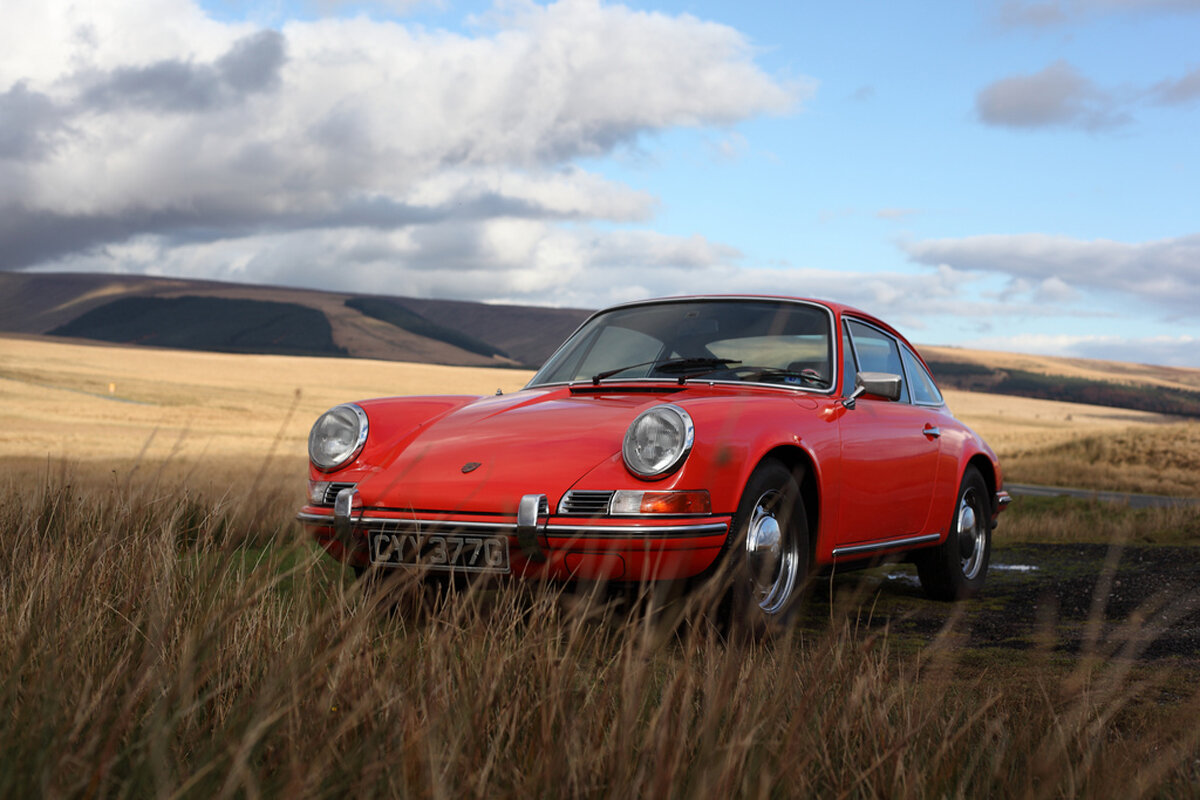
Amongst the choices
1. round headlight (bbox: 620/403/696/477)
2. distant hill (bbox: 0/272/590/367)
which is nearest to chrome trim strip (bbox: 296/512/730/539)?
round headlight (bbox: 620/403/696/477)

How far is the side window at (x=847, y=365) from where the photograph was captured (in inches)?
217

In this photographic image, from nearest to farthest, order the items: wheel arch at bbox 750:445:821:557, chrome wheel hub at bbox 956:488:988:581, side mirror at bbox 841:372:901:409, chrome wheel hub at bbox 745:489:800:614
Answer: chrome wheel hub at bbox 745:489:800:614 → wheel arch at bbox 750:445:821:557 → side mirror at bbox 841:372:901:409 → chrome wheel hub at bbox 956:488:988:581

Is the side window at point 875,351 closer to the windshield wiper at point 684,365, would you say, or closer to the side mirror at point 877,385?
the side mirror at point 877,385

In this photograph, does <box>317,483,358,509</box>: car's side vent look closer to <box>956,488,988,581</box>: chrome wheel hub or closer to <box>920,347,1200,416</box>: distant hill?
<box>956,488,988,581</box>: chrome wheel hub

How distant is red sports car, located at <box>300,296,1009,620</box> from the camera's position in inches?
158

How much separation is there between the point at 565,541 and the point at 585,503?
0.55 ft

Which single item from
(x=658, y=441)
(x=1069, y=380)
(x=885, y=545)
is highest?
(x=1069, y=380)

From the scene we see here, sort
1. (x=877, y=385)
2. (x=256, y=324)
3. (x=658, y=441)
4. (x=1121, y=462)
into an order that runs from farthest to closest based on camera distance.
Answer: (x=256, y=324)
(x=1121, y=462)
(x=877, y=385)
(x=658, y=441)

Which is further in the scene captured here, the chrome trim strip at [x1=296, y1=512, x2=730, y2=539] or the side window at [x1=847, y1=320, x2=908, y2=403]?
the side window at [x1=847, y1=320, x2=908, y2=403]

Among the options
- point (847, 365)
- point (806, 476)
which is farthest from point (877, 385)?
point (806, 476)

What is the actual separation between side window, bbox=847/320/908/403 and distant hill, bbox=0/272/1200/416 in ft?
251

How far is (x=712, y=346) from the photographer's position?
5535mm

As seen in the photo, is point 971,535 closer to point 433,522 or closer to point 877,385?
point 877,385

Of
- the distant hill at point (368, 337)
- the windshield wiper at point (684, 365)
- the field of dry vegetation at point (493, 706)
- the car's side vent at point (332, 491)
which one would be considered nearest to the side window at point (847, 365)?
the windshield wiper at point (684, 365)
